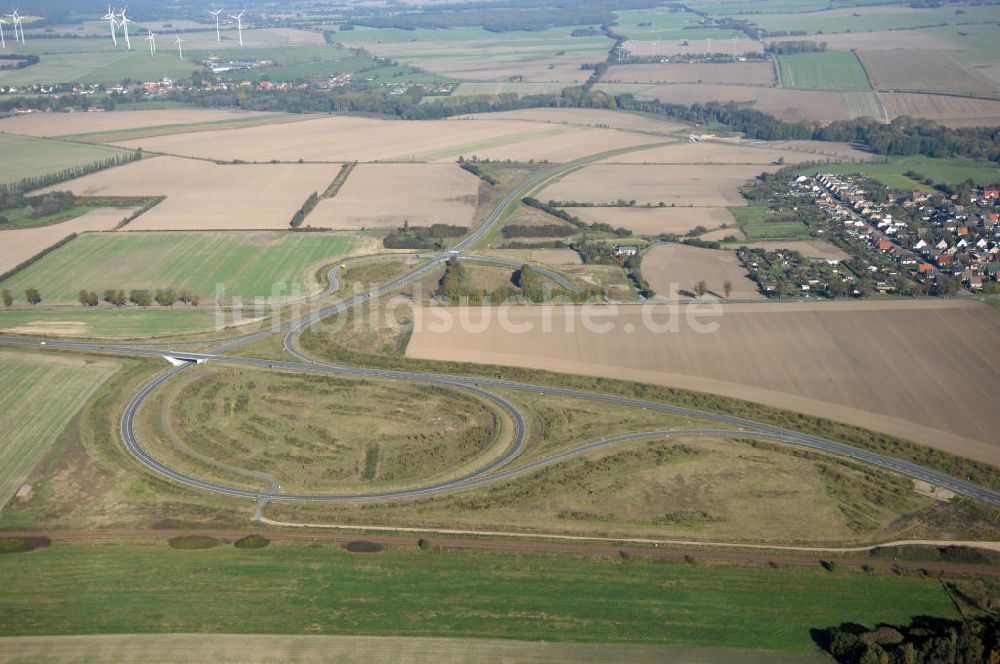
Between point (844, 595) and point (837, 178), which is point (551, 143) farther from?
point (844, 595)

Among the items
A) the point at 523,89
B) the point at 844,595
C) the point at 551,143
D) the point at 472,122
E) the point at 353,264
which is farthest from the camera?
the point at 523,89

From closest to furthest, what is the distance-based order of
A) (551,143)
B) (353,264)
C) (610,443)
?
1. (610,443)
2. (353,264)
3. (551,143)

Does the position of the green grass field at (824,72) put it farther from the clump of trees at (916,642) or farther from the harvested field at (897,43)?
the clump of trees at (916,642)

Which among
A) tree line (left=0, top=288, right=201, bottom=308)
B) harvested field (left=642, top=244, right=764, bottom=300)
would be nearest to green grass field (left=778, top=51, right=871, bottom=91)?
harvested field (left=642, top=244, right=764, bottom=300)

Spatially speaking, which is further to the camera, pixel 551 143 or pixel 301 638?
pixel 551 143

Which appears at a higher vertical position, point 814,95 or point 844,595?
point 814,95

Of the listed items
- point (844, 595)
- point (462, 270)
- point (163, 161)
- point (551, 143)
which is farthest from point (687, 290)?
point (163, 161)

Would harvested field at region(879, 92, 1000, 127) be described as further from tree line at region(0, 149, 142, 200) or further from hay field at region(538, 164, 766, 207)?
tree line at region(0, 149, 142, 200)
